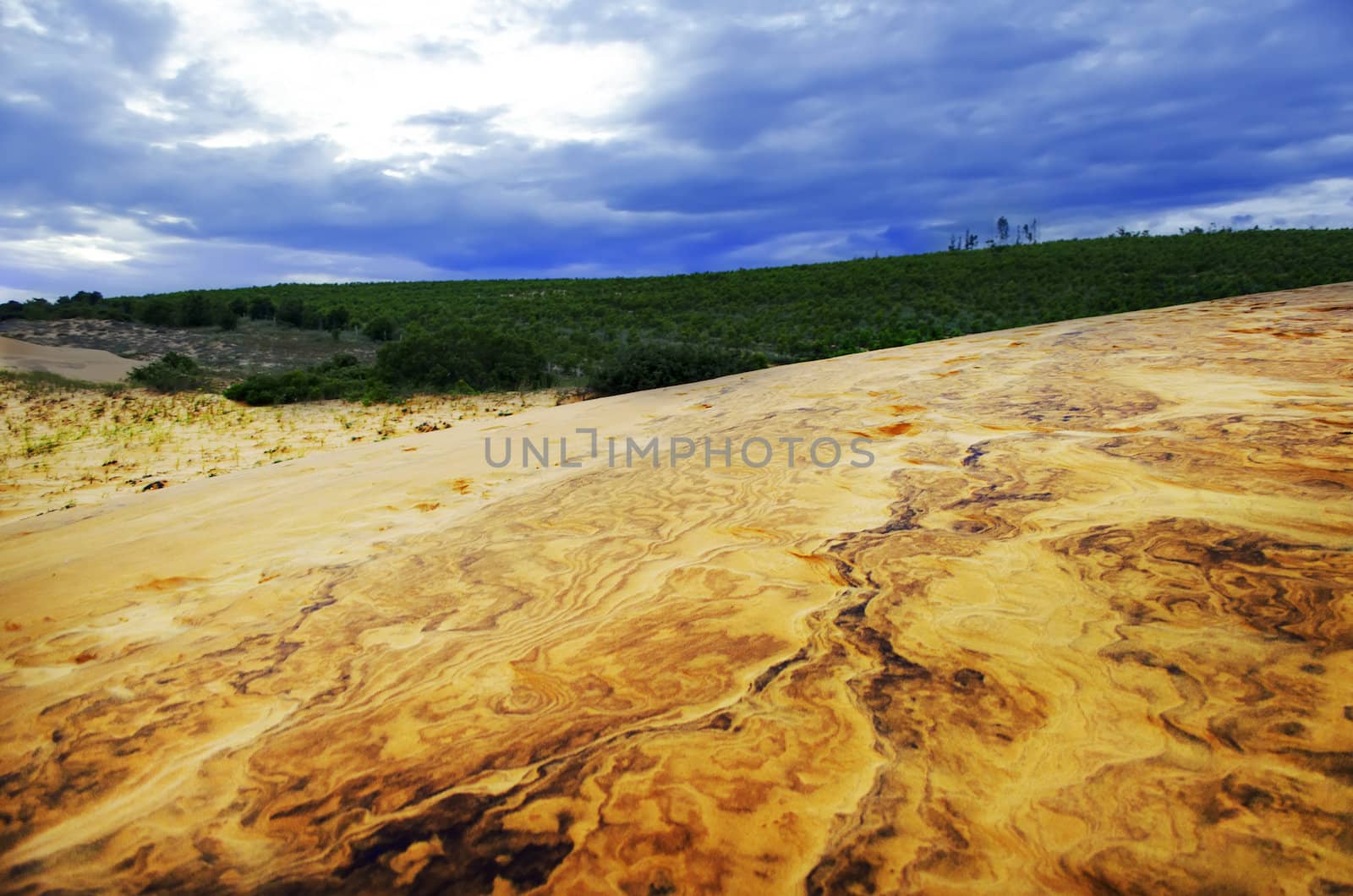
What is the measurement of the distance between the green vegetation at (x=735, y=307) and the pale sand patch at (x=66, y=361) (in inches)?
160

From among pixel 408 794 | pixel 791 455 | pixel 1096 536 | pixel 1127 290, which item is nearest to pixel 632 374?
pixel 791 455

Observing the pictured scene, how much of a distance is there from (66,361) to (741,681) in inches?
768

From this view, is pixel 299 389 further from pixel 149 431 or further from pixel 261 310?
pixel 261 310

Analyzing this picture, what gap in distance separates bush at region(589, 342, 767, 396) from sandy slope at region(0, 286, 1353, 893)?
7.50 meters

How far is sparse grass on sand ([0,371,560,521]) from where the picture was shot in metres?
7.02

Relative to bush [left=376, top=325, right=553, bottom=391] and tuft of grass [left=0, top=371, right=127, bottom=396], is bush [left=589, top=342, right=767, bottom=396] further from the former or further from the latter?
tuft of grass [left=0, top=371, right=127, bottom=396]

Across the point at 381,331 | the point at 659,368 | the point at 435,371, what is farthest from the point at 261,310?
the point at 659,368

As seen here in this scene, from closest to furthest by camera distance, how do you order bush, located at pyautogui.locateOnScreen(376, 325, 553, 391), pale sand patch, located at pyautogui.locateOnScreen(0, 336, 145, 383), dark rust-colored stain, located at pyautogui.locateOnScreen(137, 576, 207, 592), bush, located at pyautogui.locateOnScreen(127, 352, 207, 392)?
dark rust-colored stain, located at pyautogui.locateOnScreen(137, 576, 207, 592), bush, located at pyautogui.locateOnScreen(127, 352, 207, 392), bush, located at pyautogui.locateOnScreen(376, 325, 553, 391), pale sand patch, located at pyautogui.locateOnScreen(0, 336, 145, 383)

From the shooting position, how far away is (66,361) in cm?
1573

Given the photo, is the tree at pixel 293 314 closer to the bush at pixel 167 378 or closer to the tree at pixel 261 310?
the tree at pixel 261 310

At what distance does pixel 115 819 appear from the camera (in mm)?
1577

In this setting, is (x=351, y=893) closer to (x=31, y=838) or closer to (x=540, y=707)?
(x=540, y=707)

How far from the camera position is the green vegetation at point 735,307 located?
45.4 feet

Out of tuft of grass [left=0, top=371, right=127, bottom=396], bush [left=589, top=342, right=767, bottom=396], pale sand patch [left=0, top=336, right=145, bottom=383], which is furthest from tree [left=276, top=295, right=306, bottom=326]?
bush [left=589, top=342, right=767, bottom=396]
